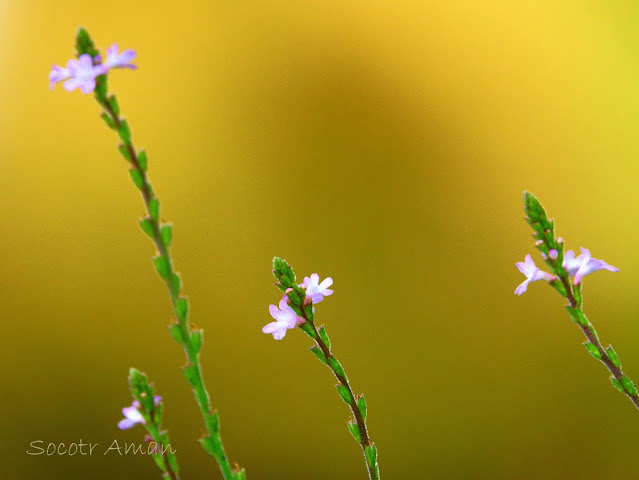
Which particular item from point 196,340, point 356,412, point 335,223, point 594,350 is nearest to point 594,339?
point 594,350

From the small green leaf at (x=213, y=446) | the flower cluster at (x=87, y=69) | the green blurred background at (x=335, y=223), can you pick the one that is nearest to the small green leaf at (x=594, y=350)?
the small green leaf at (x=213, y=446)

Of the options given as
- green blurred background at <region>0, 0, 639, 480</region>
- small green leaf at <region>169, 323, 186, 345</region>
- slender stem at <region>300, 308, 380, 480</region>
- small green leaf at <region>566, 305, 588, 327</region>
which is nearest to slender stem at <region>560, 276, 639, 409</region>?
small green leaf at <region>566, 305, 588, 327</region>

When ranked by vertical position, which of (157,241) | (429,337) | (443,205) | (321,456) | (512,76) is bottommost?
(157,241)

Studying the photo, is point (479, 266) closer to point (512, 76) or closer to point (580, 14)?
point (512, 76)

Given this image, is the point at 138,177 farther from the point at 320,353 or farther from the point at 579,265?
the point at 579,265

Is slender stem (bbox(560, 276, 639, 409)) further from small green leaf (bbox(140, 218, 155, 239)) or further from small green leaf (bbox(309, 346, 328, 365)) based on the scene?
small green leaf (bbox(140, 218, 155, 239))

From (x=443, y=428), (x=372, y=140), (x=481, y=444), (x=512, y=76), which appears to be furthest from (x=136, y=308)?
(x=512, y=76)

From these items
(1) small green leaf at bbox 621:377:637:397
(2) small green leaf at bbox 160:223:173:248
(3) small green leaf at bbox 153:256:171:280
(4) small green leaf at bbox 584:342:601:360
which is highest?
(2) small green leaf at bbox 160:223:173:248

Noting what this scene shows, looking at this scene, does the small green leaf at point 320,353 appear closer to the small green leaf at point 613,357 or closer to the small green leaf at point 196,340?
the small green leaf at point 196,340
